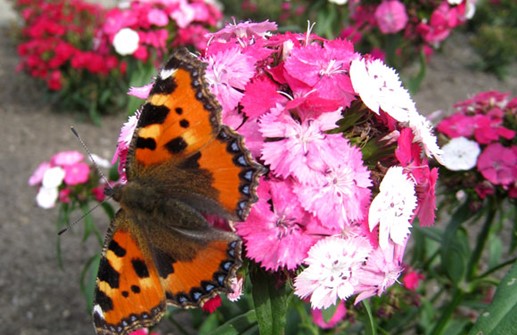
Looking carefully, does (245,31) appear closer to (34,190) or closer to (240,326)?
(240,326)

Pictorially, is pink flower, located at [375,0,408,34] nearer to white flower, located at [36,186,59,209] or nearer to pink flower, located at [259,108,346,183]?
white flower, located at [36,186,59,209]

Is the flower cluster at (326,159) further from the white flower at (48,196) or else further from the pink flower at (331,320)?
the white flower at (48,196)

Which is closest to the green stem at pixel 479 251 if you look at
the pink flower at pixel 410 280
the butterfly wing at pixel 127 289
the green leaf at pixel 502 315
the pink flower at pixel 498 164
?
the pink flower at pixel 410 280

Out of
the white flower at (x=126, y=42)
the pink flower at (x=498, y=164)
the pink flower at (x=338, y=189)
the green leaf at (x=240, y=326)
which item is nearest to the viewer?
the pink flower at (x=338, y=189)

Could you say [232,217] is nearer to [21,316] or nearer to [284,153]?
[284,153]

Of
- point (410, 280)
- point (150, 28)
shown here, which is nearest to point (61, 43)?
point (150, 28)
